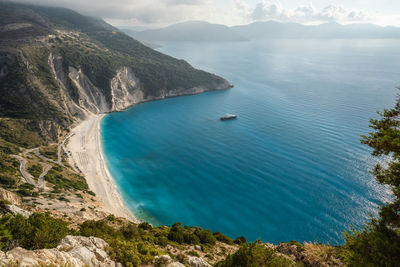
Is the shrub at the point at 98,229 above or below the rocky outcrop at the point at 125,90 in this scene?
below

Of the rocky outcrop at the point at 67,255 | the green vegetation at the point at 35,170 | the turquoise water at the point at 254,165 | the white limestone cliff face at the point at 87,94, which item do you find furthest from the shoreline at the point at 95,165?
the rocky outcrop at the point at 67,255

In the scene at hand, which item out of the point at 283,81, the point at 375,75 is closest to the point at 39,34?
the point at 283,81

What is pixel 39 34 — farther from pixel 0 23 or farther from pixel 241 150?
pixel 241 150

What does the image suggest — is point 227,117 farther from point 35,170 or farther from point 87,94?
point 35,170

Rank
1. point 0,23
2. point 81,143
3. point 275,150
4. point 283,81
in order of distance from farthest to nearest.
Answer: point 283,81
point 0,23
point 81,143
point 275,150

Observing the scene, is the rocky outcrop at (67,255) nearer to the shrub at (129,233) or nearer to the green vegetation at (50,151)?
the shrub at (129,233)

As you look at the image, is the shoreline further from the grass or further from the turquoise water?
the grass

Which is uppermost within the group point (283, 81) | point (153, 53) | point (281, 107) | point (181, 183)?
point (153, 53)

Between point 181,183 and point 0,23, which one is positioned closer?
point 181,183
